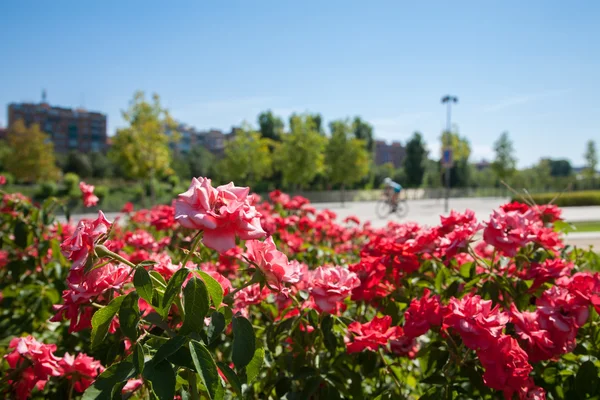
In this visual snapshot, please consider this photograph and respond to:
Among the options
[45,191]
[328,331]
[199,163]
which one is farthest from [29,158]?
[328,331]

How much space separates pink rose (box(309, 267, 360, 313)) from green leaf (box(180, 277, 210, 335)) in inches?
16.7

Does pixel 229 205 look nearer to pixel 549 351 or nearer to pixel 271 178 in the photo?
pixel 549 351

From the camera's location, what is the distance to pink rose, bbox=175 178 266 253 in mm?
813

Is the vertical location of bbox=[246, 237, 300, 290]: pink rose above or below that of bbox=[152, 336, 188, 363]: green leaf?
above

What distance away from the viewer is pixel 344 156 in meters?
32.2

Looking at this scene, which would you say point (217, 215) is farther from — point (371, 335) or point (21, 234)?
point (21, 234)

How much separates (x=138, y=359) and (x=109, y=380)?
9 centimetres

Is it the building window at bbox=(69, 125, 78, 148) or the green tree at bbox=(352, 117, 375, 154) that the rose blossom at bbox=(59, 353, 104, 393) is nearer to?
the green tree at bbox=(352, 117, 375, 154)

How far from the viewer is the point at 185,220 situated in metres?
0.81

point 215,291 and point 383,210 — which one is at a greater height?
point 215,291

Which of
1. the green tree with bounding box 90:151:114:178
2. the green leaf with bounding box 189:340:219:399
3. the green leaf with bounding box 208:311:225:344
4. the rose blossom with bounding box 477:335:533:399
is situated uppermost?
the green tree with bounding box 90:151:114:178

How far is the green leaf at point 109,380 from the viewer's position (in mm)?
775

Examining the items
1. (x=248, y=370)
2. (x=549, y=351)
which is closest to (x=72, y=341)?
(x=248, y=370)

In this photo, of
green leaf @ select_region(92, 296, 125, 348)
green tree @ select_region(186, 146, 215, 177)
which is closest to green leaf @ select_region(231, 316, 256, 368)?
green leaf @ select_region(92, 296, 125, 348)
